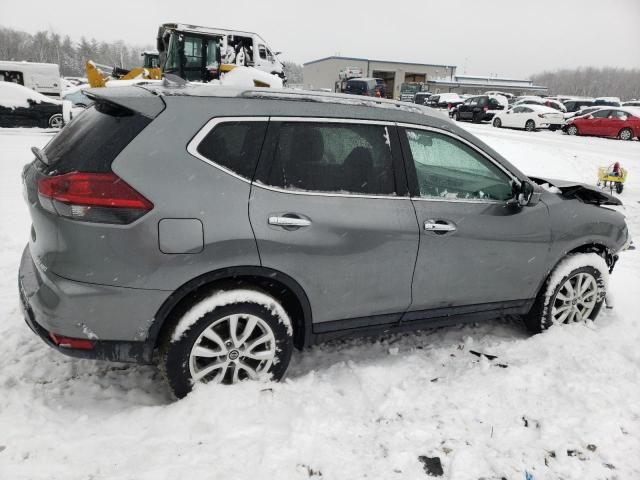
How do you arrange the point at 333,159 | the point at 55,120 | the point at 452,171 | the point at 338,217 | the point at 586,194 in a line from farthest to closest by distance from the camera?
the point at 55,120 → the point at 586,194 → the point at 452,171 → the point at 333,159 → the point at 338,217

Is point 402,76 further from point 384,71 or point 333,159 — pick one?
point 333,159

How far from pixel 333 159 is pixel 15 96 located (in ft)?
55.1

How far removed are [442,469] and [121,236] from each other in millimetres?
2032

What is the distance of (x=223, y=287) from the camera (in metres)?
2.66

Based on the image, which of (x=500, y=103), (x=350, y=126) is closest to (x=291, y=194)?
(x=350, y=126)

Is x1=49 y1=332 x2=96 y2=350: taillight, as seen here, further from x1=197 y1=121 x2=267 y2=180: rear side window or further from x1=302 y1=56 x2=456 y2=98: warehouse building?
x1=302 y1=56 x2=456 y2=98: warehouse building

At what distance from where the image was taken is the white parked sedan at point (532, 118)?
75.1 ft

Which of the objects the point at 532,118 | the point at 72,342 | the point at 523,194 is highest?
the point at 532,118

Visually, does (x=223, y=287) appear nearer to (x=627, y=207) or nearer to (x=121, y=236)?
(x=121, y=236)

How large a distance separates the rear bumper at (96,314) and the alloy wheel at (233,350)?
1.01 ft

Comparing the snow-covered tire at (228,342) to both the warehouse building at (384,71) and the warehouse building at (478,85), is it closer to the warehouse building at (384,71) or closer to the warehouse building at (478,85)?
the warehouse building at (384,71)

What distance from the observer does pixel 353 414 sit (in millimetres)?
2791

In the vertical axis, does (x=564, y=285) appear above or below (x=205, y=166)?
below

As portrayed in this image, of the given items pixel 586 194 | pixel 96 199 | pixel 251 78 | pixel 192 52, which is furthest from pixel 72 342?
pixel 192 52
